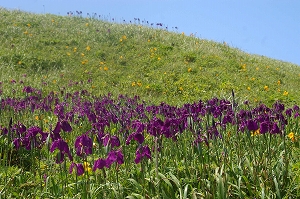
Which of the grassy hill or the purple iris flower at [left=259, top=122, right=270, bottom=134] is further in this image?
the grassy hill

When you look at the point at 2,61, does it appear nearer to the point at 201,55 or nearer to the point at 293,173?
the point at 201,55

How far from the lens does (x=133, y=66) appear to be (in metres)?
18.1

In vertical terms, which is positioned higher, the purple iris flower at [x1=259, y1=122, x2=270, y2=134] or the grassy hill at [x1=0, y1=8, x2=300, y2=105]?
the grassy hill at [x1=0, y1=8, x2=300, y2=105]

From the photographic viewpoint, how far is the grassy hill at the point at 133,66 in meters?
14.7

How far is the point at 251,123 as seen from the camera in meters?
3.45

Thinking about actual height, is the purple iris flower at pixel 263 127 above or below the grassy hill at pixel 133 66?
below

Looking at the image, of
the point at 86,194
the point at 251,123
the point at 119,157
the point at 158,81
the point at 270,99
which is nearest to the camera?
the point at 119,157

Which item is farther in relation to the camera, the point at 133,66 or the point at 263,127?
the point at 133,66

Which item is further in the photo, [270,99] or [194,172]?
[270,99]

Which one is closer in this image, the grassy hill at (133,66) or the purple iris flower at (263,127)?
the purple iris flower at (263,127)

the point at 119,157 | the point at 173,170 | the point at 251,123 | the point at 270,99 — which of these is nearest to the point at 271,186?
the point at 251,123

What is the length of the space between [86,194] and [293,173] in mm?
2408

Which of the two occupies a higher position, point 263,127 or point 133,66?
point 133,66

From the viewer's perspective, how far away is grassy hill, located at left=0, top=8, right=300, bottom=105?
14.7m
